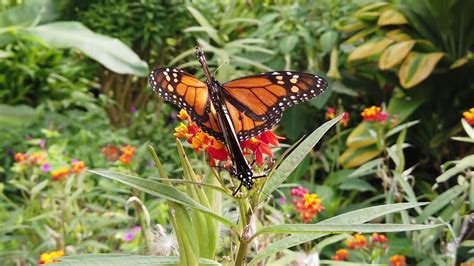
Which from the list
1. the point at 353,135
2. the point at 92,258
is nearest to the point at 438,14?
the point at 353,135

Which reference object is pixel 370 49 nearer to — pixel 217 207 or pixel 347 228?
pixel 217 207

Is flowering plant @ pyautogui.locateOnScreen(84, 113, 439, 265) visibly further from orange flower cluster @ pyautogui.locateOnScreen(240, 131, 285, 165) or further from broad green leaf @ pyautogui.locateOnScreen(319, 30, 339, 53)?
broad green leaf @ pyautogui.locateOnScreen(319, 30, 339, 53)

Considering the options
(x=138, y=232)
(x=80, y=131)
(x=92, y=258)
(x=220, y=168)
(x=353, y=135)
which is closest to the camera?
(x=92, y=258)

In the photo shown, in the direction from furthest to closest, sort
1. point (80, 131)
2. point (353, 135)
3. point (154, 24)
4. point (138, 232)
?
point (154, 24)
point (80, 131)
point (353, 135)
point (138, 232)

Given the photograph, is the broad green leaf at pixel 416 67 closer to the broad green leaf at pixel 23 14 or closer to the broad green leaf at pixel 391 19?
the broad green leaf at pixel 391 19

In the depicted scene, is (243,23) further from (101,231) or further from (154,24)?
(101,231)

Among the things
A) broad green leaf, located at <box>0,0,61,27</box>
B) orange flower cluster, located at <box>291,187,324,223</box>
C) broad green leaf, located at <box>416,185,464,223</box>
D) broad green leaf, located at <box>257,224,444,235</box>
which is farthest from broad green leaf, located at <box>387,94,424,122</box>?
broad green leaf, located at <box>257,224,444,235</box>
